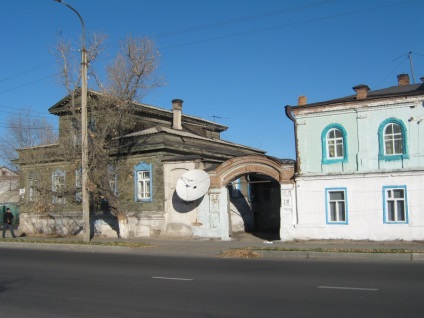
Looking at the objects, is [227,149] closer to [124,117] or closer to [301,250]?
[124,117]

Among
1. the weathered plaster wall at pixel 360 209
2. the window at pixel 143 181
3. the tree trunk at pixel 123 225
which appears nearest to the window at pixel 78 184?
the tree trunk at pixel 123 225

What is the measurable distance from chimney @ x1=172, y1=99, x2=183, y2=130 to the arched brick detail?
8.97 meters

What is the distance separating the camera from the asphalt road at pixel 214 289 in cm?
777

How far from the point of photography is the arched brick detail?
22641 millimetres

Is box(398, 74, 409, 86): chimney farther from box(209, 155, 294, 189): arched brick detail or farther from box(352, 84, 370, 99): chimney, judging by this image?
box(209, 155, 294, 189): arched brick detail

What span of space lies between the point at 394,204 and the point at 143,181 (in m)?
13.2

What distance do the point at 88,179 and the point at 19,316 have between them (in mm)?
16286

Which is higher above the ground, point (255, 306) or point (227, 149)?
point (227, 149)

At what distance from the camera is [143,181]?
2630cm

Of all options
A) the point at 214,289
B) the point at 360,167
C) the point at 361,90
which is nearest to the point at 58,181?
the point at 360,167

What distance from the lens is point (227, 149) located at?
31.8 meters

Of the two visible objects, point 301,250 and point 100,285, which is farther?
point 301,250

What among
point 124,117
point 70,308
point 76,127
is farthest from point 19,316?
point 76,127

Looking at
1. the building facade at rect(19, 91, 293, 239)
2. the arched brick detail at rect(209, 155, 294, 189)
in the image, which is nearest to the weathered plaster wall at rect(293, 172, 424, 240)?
the arched brick detail at rect(209, 155, 294, 189)
